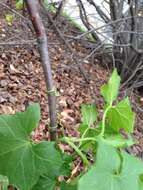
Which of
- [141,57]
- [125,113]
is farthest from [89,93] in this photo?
[125,113]

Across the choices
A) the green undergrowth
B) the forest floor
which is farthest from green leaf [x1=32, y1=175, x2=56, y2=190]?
the forest floor

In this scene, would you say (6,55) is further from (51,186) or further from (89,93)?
(51,186)

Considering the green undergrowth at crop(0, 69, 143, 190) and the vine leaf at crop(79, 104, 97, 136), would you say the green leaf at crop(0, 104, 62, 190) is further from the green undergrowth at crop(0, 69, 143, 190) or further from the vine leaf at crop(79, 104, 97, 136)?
the vine leaf at crop(79, 104, 97, 136)

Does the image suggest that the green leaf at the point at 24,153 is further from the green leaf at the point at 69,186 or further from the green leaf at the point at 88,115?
the green leaf at the point at 88,115

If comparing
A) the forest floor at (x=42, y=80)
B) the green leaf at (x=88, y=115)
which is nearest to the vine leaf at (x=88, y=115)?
the green leaf at (x=88, y=115)

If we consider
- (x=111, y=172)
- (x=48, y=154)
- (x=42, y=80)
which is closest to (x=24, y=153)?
(x=48, y=154)

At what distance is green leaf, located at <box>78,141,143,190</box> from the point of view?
0.84 m

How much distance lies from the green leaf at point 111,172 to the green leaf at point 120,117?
0.69ft

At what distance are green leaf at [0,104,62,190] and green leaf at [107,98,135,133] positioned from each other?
19cm

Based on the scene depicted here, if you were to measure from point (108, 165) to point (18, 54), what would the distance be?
2.78 metres

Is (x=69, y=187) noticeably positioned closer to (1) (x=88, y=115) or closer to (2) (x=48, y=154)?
(2) (x=48, y=154)

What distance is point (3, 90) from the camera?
10.0ft

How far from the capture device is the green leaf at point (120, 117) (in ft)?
3.69

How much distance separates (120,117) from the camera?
3.69 ft
